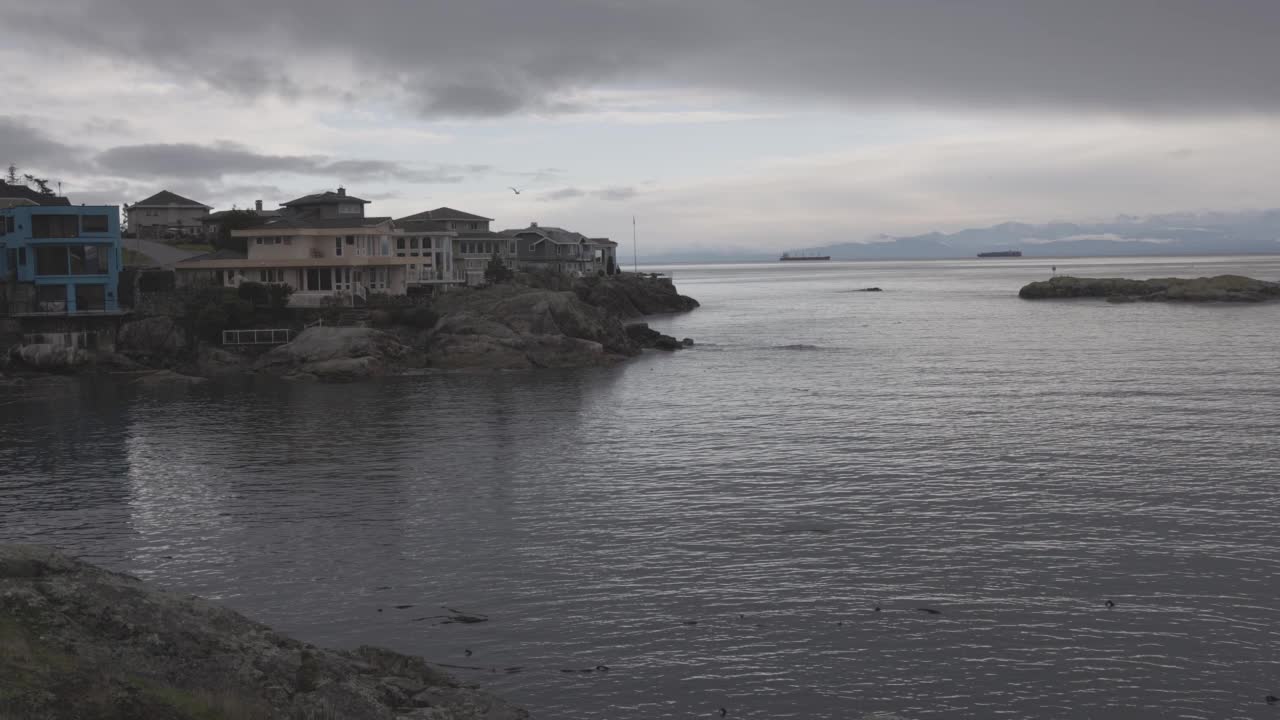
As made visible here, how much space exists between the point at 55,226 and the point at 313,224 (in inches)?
889

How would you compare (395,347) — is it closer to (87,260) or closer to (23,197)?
(87,260)

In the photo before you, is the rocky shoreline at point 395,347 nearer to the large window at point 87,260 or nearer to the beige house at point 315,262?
the large window at point 87,260

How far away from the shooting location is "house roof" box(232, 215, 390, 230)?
90875 mm

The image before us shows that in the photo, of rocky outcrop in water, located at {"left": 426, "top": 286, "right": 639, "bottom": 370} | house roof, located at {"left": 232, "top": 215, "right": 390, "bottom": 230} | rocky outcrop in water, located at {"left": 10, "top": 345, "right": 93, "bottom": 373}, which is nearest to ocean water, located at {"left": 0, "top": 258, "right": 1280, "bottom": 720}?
rocky outcrop in water, located at {"left": 10, "top": 345, "right": 93, "bottom": 373}

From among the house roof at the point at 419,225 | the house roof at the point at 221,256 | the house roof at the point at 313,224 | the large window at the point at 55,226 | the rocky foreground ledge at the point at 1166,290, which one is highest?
the house roof at the point at 419,225

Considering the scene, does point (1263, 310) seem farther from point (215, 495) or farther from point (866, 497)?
point (215, 495)

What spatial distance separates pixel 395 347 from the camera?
254ft

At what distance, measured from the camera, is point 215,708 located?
49.4 feet

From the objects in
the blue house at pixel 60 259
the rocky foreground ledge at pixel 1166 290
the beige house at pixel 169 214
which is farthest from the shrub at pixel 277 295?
the rocky foreground ledge at pixel 1166 290

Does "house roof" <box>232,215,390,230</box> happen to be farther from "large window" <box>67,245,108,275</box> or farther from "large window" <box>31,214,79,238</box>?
"large window" <box>31,214,79,238</box>

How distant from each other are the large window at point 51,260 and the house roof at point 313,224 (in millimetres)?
15498

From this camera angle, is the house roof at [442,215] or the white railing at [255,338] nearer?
the white railing at [255,338]

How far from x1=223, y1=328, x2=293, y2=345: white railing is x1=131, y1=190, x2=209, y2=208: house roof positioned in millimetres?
51093

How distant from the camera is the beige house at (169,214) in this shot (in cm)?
11875
